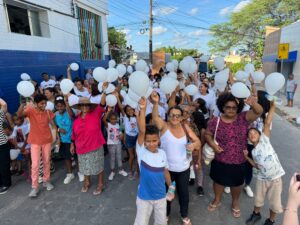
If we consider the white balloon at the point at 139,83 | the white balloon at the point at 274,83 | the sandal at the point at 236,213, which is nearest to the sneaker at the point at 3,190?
the white balloon at the point at 139,83

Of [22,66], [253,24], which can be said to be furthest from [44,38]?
[253,24]

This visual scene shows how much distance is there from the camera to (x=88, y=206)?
3375 millimetres

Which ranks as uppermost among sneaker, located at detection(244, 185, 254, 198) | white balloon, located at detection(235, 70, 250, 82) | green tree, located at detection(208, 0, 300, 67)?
green tree, located at detection(208, 0, 300, 67)

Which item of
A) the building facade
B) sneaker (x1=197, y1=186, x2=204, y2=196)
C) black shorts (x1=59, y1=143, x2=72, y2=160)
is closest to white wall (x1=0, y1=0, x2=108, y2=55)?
the building facade

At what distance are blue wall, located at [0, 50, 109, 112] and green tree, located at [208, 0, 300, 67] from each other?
78.0 ft

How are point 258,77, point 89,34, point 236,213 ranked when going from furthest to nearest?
1. point 89,34
2. point 258,77
3. point 236,213

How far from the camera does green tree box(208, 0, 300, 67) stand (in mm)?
25922

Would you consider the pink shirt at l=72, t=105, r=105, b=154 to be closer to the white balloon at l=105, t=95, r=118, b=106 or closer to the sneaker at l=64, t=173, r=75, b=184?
the white balloon at l=105, t=95, r=118, b=106

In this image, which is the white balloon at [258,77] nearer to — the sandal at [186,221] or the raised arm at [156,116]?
the raised arm at [156,116]

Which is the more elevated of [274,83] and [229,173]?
[274,83]

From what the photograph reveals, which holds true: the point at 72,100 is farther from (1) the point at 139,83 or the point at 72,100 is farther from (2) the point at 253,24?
(2) the point at 253,24

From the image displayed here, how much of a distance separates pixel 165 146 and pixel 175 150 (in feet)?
0.38

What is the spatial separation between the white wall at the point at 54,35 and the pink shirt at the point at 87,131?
5.32 m

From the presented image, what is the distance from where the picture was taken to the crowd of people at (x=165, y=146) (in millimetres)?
2424
